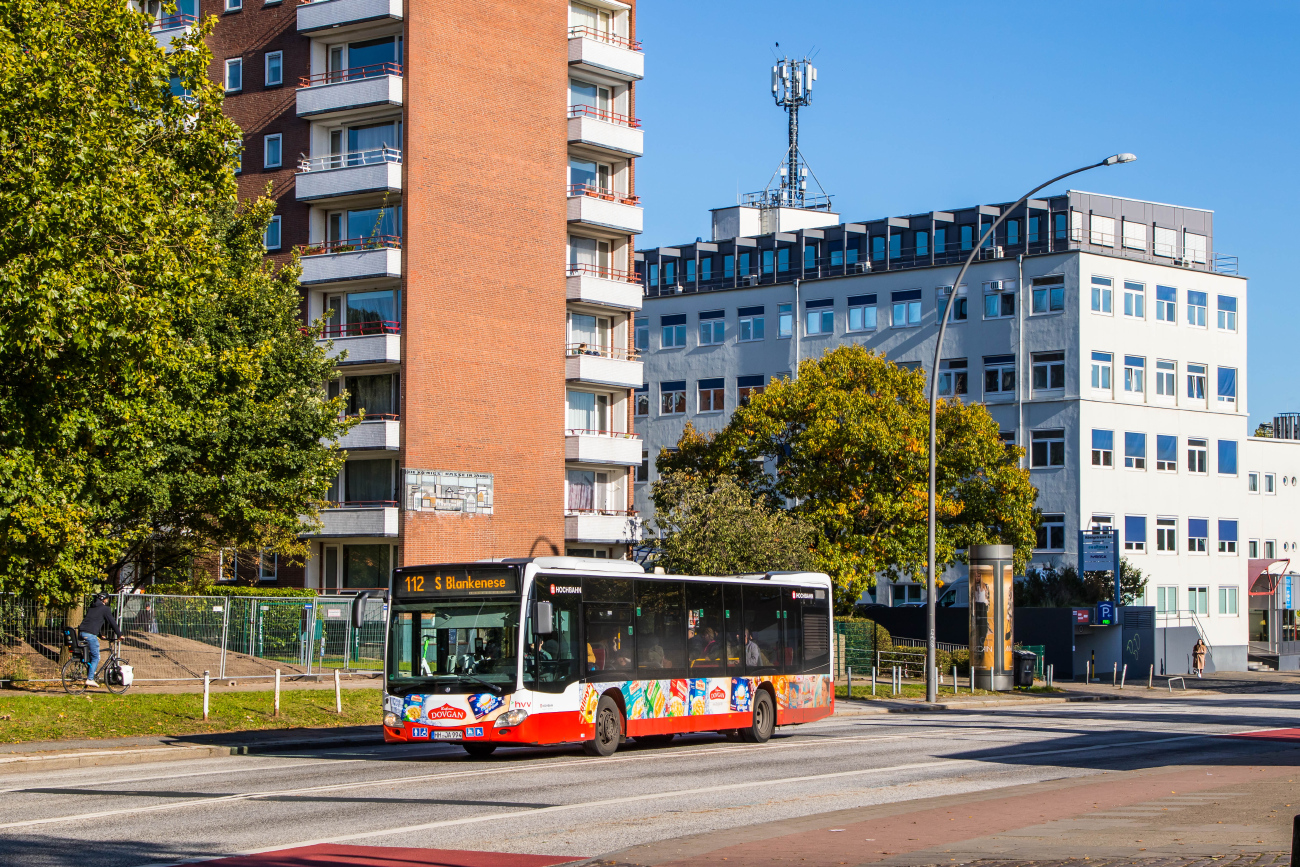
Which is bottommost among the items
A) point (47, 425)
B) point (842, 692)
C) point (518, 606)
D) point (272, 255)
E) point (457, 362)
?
point (842, 692)

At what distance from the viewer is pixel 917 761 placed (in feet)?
65.1

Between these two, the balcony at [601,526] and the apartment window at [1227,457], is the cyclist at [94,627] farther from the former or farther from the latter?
the apartment window at [1227,457]

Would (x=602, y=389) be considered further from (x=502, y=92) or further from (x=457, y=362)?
(x=502, y=92)

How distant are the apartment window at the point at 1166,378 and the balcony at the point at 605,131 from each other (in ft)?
95.2

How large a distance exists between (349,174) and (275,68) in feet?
19.3

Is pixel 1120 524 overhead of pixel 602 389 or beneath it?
beneath

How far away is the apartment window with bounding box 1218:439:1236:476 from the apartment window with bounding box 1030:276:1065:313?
1157cm

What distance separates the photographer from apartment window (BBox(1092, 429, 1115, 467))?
219 ft

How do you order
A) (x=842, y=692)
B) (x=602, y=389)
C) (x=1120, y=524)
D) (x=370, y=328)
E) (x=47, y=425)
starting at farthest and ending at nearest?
(x=1120, y=524), (x=602, y=389), (x=370, y=328), (x=842, y=692), (x=47, y=425)

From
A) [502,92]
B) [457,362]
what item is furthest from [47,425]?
[502,92]

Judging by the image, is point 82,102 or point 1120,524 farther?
point 1120,524

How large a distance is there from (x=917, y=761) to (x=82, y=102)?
51.9 ft

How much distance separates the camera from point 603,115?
55.2 meters

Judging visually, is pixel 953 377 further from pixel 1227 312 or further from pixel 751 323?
pixel 1227 312
